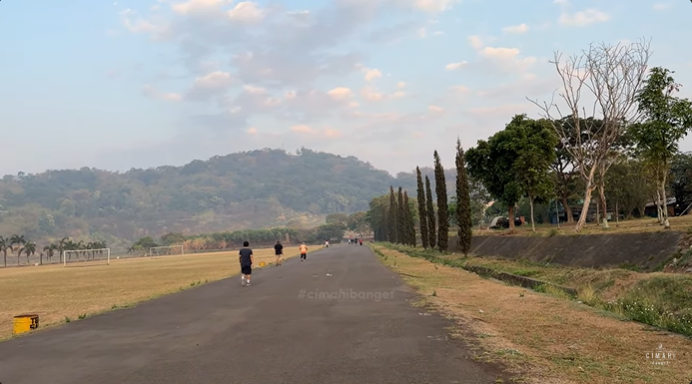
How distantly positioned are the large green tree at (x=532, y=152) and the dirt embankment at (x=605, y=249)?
32.7ft

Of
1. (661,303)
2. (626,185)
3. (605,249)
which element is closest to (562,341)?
(661,303)

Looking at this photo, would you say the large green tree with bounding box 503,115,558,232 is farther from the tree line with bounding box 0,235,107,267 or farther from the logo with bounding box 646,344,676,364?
the tree line with bounding box 0,235,107,267

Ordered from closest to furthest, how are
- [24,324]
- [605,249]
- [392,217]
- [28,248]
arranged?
[24,324], [605,249], [392,217], [28,248]

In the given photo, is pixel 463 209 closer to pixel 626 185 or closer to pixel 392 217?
pixel 626 185

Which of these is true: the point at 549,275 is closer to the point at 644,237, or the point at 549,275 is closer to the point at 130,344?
the point at 644,237

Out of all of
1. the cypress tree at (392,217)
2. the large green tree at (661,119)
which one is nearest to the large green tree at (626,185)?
the large green tree at (661,119)

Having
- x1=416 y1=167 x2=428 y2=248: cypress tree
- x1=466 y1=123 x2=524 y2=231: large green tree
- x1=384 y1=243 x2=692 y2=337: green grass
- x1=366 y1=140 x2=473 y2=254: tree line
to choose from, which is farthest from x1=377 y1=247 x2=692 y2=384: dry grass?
x1=416 y1=167 x2=428 y2=248: cypress tree

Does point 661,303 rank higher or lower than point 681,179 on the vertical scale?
lower

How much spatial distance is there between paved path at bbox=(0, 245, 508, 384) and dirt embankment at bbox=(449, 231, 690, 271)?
9215mm

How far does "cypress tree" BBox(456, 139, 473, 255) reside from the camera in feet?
136

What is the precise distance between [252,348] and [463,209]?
117 ft

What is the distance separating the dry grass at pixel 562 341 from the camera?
6.66 metres

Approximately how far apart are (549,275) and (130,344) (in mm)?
16407

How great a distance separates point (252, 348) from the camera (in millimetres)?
8930
